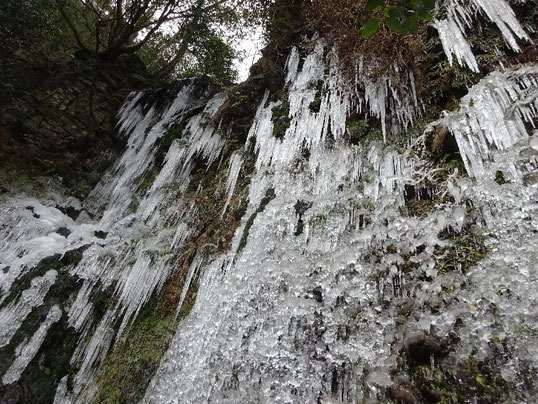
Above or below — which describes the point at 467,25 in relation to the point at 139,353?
above

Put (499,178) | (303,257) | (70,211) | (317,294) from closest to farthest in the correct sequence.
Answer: (499,178), (317,294), (303,257), (70,211)

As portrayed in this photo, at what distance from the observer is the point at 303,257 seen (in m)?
3.53

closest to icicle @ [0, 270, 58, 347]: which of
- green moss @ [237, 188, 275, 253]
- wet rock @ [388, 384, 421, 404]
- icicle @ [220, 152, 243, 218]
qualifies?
icicle @ [220, 152, 243, 218]

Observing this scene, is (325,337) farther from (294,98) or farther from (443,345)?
(294,98)

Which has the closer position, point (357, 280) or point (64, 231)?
point (357, 280)

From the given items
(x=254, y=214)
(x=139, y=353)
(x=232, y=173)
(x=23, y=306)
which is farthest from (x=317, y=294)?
(x=23, y=306)

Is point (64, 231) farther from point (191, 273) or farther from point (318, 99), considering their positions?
point (318, 99)

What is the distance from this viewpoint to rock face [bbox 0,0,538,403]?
8.31ft

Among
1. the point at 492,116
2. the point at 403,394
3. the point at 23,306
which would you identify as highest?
the point at 492,116

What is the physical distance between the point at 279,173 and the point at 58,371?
3154mm

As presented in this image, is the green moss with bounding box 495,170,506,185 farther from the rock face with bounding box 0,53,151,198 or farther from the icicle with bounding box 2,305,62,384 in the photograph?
the rock face with bounding box 0,53,151,198

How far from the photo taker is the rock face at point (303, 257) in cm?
253

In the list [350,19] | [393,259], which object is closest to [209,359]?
[393,259]

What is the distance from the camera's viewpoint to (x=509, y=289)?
7.87ft
